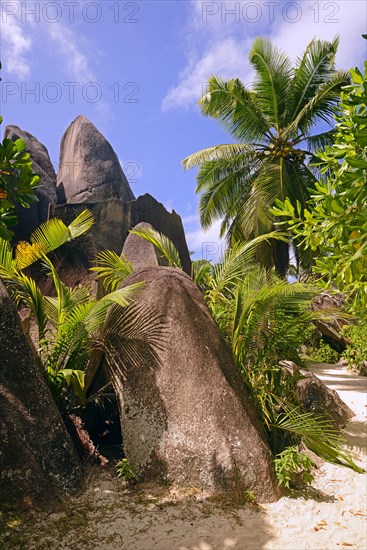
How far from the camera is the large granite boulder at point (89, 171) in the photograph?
1878 centimetres

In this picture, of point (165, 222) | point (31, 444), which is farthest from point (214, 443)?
point (165, 222)

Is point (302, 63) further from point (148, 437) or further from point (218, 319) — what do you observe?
point (148, 437)

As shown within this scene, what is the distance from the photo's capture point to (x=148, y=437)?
5426 millimetres

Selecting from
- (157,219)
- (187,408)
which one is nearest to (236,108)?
(157,219)

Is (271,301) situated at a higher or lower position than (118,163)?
lower

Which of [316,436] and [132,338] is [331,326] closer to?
[316,436]

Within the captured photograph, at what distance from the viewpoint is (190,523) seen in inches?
177

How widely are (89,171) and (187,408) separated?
15.4 m

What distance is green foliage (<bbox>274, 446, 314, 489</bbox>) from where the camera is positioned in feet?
17.1

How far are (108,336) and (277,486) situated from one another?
284cm

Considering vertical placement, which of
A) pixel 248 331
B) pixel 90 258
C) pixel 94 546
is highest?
pixel 90 258

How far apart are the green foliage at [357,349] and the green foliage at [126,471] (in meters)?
9.54

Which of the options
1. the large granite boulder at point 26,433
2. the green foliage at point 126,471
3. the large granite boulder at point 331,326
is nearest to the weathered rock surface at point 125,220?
the large granite boulder at point 331,326

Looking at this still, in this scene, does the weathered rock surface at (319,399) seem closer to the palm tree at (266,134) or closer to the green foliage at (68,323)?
the green foliage at (68,323)
